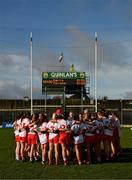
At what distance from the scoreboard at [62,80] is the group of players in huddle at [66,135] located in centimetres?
4429

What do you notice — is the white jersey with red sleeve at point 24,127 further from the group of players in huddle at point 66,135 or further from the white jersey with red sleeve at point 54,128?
the white jersey with red sleeve at point 54,128

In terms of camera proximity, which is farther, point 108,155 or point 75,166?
point 108,155

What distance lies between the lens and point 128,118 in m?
76.7

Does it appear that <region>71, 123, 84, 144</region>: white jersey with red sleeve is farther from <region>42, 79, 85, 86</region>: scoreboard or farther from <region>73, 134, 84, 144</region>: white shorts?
<region>42, 79, 85, 86</region>: scoreboard

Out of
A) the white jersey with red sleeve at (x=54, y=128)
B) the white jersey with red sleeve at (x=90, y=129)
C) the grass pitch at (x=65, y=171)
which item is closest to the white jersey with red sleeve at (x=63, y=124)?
the white jersey with red sleeve at (x=54, y=128)

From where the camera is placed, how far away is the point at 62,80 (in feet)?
213

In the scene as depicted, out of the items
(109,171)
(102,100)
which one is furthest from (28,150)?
(102,100)

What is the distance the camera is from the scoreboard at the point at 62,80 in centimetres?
6481

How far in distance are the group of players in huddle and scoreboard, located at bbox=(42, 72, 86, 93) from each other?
145ft

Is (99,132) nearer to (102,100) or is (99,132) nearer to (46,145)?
(46,145)

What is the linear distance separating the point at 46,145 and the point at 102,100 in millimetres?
65559

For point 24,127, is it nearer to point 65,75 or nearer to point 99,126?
point 99,126

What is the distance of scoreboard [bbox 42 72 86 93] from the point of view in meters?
64.8

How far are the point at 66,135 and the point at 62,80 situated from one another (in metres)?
47.3
